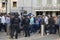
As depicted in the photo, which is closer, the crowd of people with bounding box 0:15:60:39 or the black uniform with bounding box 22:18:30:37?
the black uniform with bounding box 22:18:30:37

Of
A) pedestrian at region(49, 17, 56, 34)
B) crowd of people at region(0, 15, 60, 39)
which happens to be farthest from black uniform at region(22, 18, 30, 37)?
pedestrian at region(49, 17, 56, 34)

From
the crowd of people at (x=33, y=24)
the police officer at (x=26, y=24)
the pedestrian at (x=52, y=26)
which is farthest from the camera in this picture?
the pedestrian at (x=52, y=26)

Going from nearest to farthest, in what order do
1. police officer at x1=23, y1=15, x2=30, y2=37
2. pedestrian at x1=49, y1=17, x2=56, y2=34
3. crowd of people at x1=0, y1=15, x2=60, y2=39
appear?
police officer at x1=23, y1=15, x2=30, y2=37 → crowd of people at x1=0, y1=15, x2=60, y2=39 → pedestrian at x1=49, y1=17, x2=56, y2=34

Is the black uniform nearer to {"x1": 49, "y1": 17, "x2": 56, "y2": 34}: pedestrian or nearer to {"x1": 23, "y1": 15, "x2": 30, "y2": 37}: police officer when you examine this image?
{"x1": 23, "y1": 15, "x2": 30, "y2": 37}: police officer

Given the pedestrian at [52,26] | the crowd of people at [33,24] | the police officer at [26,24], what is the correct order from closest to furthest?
the police officer at [26,24] → the crowd of people at [33,24] → the pedestrian at [52,26]

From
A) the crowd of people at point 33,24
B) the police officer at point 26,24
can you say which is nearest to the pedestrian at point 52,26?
the crowd of people at point 33,24

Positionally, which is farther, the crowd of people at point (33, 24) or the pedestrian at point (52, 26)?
the pedestrian at point (52, 26)

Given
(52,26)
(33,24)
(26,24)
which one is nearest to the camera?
(26,24)

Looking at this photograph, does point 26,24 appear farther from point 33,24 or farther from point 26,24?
point 33,24

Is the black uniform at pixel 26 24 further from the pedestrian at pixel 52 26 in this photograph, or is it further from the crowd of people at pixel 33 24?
the pedestrian at pixel 52 26

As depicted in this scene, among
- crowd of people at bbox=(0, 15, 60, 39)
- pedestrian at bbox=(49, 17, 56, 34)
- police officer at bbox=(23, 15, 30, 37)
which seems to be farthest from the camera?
pedestrian at bbox=(49, 17, 56, 34)

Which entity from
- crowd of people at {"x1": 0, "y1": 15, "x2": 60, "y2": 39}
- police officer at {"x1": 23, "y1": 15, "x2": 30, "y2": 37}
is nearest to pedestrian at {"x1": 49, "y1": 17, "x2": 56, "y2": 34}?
crowd of people at {"x1": 0, "y1": 15, "x2": 60, "y2": 39}

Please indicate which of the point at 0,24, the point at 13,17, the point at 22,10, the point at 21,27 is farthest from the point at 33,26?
the point at 22,10

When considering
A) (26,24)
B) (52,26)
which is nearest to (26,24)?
(26,24)
